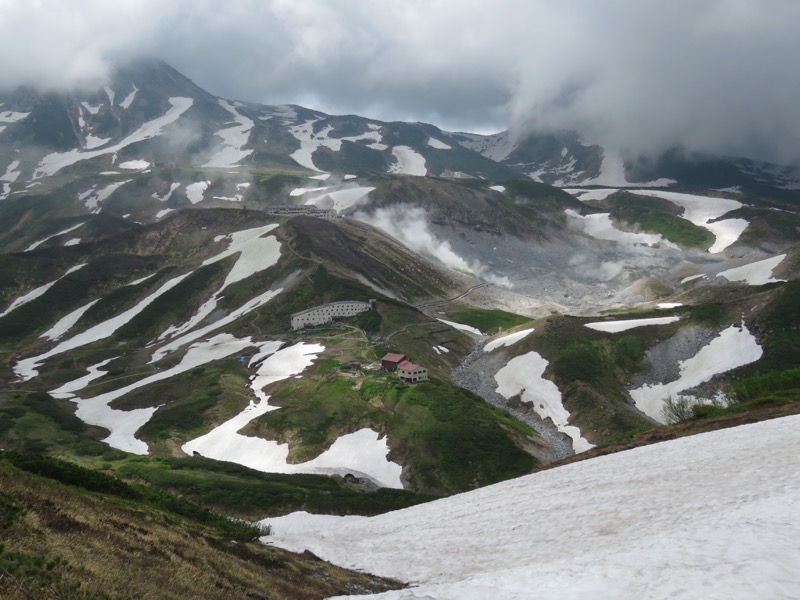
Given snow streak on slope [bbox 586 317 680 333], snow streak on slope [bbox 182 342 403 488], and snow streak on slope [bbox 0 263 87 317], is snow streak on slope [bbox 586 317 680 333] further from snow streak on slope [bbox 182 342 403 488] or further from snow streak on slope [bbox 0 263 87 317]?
snow streak on slope [bbox 0 263 87 317]

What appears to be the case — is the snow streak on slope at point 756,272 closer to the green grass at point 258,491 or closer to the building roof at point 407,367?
the building roof at point 407,367

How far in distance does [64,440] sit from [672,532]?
7713cm

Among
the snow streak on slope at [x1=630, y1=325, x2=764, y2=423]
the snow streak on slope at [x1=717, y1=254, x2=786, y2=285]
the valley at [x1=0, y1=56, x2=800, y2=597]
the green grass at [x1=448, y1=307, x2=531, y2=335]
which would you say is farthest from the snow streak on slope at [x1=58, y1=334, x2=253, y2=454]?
the snow streak on slope at [x1=717, y1=254, x2=786, y2=285]

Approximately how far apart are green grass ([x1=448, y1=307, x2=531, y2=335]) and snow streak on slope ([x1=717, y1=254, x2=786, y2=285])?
8119 cm

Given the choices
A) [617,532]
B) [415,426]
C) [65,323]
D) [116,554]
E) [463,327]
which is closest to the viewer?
[116,554]

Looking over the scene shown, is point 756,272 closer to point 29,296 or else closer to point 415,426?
point 415,426

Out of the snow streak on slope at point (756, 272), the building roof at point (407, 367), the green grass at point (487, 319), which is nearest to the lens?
the building roof at point (407, 367)

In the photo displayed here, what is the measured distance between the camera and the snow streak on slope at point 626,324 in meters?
108

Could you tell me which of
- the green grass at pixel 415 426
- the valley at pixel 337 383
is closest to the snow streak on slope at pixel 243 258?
the valley at pixel 337 383

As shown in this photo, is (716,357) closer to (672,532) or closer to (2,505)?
(672,532)

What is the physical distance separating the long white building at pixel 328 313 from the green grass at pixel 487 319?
4056 cm

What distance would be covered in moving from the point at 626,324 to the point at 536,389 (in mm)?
30120

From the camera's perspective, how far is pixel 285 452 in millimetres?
64875

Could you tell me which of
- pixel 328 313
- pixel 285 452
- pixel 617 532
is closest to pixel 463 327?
pixel 328 313
